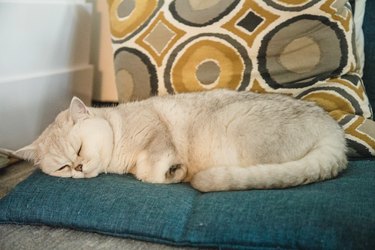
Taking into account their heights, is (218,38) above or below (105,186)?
above

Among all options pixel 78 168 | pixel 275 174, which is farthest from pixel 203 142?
Result: pixel 78 168

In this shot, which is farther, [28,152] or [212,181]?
[28,152]

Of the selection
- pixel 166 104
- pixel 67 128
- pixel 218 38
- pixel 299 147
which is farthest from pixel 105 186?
pixel 218 38

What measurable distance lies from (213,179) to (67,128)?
0.66 meters

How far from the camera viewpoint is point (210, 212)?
1181 mm

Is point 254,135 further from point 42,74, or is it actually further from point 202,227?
point 42,74

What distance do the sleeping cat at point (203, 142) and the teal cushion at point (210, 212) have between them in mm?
67

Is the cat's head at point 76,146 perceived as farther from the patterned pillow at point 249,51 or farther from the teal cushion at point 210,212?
the patterned pillow at point 249,51

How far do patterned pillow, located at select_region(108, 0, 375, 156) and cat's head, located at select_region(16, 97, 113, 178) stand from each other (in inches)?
18.1

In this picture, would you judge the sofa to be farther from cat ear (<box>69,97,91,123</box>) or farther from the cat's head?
cat ear (<box>69,97,91,123</box>)

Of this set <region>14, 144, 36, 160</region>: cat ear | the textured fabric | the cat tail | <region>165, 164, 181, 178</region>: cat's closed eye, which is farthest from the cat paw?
the textured fabric

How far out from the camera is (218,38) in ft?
5.93

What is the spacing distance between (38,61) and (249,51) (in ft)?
3.75

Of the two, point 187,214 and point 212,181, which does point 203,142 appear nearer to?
point 212,181
